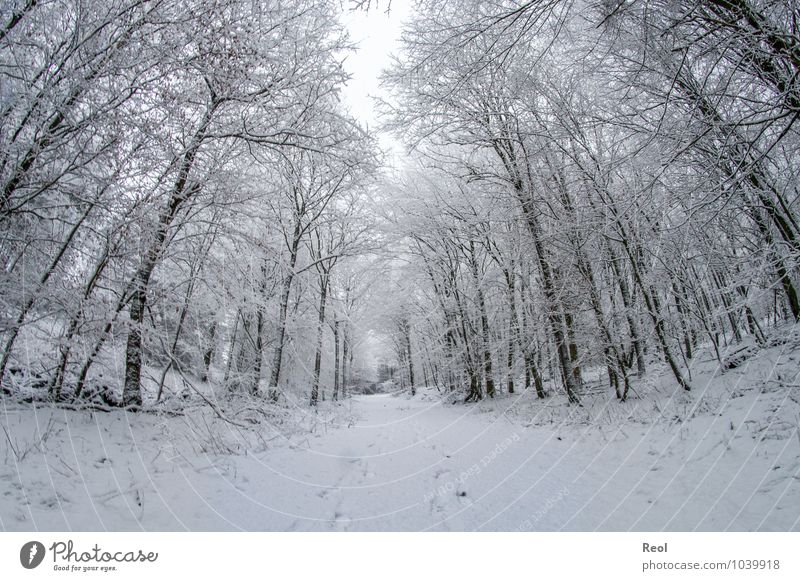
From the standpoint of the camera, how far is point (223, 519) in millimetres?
2303

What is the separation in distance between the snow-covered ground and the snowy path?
0.05 feet

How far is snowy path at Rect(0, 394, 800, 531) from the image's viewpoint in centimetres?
212

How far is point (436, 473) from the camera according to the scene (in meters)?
3.62

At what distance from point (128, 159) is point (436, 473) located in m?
4.61

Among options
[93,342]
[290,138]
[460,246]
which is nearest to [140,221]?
[93,342]

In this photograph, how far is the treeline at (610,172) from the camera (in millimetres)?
2926

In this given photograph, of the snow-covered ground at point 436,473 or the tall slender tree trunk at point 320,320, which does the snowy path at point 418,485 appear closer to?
the snow-covered ground at point 436,473

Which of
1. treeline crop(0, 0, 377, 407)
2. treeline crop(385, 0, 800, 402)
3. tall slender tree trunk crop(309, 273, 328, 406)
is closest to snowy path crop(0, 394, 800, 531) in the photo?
treeline crop(0, 0, 377, 407)

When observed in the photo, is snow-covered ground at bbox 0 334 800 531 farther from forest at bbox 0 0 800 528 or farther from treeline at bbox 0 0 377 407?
treeline at bbox 0 0 377 407

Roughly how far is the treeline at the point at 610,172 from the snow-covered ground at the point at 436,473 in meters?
1.26

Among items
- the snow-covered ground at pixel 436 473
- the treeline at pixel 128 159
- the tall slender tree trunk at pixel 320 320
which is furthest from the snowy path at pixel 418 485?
the tall slender tree trunk at pixel 320 320

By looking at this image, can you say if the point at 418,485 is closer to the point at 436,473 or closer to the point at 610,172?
the point at 436,473

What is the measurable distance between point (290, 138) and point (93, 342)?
371cm

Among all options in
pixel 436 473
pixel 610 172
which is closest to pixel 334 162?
pixel 610 172
